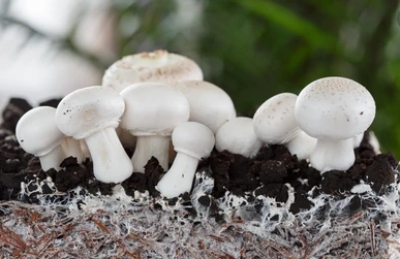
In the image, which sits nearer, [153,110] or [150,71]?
[153,110]

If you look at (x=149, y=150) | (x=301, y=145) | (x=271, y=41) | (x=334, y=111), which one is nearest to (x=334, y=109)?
(x=334, y=111)

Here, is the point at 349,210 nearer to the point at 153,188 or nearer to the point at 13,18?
the point at 153,188

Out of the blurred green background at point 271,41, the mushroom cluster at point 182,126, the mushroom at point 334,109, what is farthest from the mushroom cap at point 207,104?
the blurred green background at point 271,41

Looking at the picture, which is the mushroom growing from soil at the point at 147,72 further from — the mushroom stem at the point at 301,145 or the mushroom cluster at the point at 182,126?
the mushroom stem at the point at 301,145

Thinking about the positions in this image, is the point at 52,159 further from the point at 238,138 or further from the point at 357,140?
the point at 357,140

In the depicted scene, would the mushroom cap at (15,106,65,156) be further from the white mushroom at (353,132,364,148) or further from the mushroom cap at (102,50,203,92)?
the white mushroom at (353,132,364,148)

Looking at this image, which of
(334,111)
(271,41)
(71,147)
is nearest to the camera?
(334,111)

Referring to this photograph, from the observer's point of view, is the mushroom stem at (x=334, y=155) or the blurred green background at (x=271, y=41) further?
the blurred green background at (x=271, y=41)

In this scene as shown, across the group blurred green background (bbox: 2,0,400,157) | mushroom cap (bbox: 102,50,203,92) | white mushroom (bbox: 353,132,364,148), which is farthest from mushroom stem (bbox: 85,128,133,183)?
blurred green background (bbox: 2,0,400,157)

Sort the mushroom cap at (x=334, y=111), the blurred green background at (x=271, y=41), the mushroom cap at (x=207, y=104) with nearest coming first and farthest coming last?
the mushroom cap at (x=334, y=111)
the mushroom cap at (x=207, y=104)
the blurred green background at (x=271, y=41)
